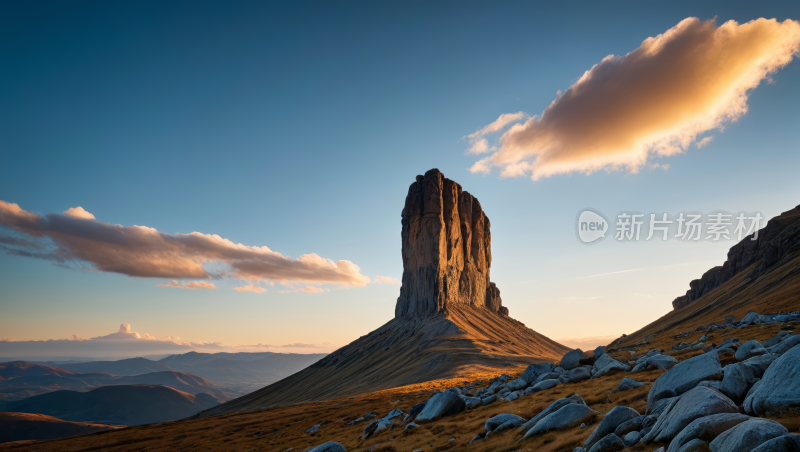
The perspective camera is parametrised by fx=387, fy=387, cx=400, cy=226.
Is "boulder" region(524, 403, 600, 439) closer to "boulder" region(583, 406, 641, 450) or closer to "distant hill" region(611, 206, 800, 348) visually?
"boulder" region(583, 406, 641, 450)

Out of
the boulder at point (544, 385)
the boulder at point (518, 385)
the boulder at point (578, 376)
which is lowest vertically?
the boulder at point (518, 385)

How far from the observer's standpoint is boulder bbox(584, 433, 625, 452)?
579 inches

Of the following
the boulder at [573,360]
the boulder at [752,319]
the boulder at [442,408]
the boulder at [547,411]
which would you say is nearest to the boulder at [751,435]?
the boulder at [547,411]

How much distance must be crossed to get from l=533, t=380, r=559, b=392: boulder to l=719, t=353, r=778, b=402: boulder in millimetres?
19546

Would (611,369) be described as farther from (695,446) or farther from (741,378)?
(695,446)

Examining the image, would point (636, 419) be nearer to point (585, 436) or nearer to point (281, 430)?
point (585, 436)

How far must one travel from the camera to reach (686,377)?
19.0m

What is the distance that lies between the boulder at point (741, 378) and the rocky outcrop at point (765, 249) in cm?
14516

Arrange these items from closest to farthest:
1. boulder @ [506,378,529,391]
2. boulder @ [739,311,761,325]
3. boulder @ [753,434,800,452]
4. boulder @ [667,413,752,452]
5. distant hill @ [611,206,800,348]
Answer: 1. boulder @ [753,434,800,452]
2. boulder @ [667,413,752,452]
3. boulder @ [506,378,529,391]
4. boulder @ [739,311,761,325]
5. distant hill @ [611,206,800,348]

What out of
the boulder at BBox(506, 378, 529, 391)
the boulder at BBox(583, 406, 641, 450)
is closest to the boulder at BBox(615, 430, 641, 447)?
the boulder at BBox(583, 406, 641, 450)

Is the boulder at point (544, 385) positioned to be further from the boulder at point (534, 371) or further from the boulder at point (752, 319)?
the boulder at point (752, 319)

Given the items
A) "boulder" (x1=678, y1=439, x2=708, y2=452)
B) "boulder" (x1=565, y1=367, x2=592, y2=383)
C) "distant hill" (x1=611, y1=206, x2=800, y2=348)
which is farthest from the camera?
"distant hill" (x1=611, y1=206, x2=800, y2=348)

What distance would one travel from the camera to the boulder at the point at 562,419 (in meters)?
20.0

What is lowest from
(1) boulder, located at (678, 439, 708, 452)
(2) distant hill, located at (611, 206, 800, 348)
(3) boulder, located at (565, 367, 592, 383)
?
(3) boulder, located at (565, 367, 592, 383)
